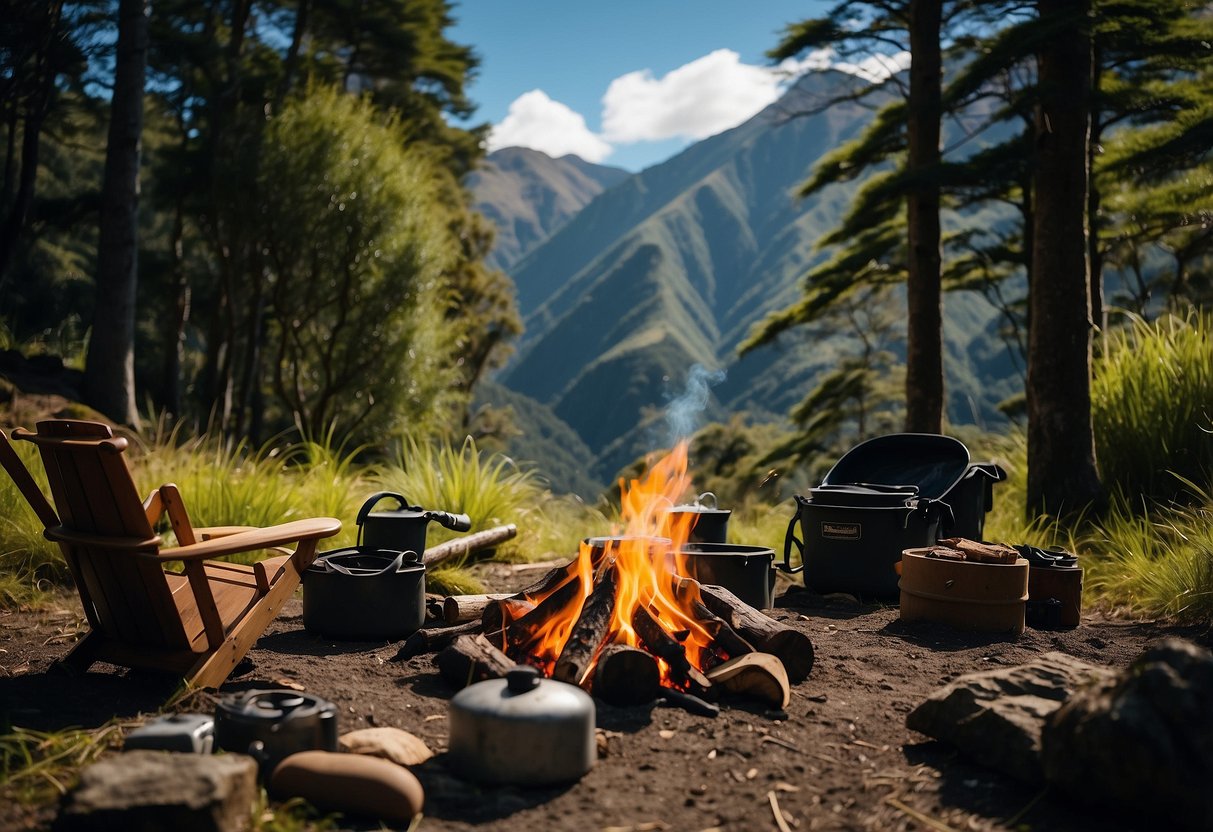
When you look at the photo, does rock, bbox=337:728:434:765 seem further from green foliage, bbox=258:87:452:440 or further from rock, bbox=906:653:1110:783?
green foliage, bbox=258:87:452:440

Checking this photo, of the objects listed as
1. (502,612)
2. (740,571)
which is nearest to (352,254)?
(740,571)

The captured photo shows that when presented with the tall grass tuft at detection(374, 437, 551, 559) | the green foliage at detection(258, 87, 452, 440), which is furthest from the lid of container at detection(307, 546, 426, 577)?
the green foliage at detection(258, 87, 452, 440)

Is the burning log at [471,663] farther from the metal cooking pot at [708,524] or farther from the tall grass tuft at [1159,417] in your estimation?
the tall grass tuft at [1159,417]

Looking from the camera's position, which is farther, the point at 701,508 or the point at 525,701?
the point at 701,508

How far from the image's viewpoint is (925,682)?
3.94 metres

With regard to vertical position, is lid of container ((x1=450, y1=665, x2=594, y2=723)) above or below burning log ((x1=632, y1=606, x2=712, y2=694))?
above

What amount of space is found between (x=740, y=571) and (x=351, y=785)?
2.77m

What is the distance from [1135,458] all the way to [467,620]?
5.52 m

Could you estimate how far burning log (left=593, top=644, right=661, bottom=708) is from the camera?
3.54 meters

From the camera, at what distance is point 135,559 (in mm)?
3340

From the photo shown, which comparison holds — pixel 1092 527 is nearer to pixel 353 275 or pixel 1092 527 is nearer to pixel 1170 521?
pixel 1170 521

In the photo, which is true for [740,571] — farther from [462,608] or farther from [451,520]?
[451,520]

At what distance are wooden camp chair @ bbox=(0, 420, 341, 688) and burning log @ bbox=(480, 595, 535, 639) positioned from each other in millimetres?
847

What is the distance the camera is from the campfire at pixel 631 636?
359cm
